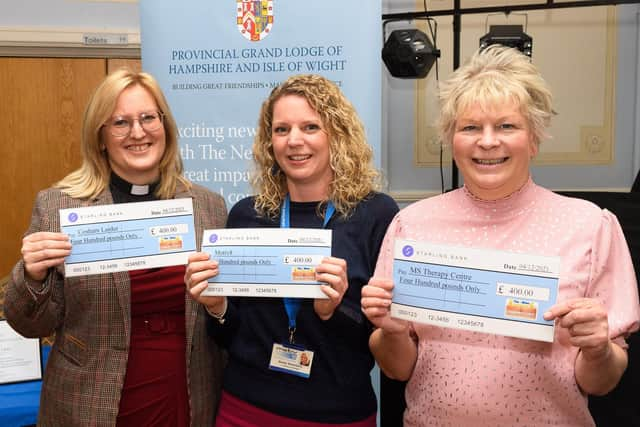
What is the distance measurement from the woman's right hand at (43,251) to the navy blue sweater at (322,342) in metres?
0.54

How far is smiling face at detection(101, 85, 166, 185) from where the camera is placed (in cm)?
211

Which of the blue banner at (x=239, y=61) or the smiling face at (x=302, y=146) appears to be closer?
the smiling face at (x=302, y=146)

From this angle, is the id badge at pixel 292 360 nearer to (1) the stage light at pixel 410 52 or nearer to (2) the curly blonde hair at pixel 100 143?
(2) the curly blonde hair at pixel 100 143

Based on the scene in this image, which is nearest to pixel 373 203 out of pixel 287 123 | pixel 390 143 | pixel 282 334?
pixel 287 123

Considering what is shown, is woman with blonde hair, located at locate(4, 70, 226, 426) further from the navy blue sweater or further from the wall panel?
the wall panel

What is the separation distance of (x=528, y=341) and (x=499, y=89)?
69cm

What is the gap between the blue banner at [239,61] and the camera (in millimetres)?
3162

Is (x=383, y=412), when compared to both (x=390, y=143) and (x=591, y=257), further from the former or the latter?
(x=390, y=143)

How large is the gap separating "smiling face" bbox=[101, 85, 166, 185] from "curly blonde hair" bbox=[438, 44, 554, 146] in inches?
40.7

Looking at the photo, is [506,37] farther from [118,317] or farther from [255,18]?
[118,317]

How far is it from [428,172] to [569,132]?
4.60 ft

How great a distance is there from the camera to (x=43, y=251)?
1.89 meters

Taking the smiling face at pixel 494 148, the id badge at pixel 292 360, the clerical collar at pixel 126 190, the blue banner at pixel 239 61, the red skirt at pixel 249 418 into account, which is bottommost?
the red skirt at pixel 249 418

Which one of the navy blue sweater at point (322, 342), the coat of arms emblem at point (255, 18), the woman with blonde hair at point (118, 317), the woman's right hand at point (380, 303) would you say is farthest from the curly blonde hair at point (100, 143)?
the coat of arms emblem at point (255, 18)
